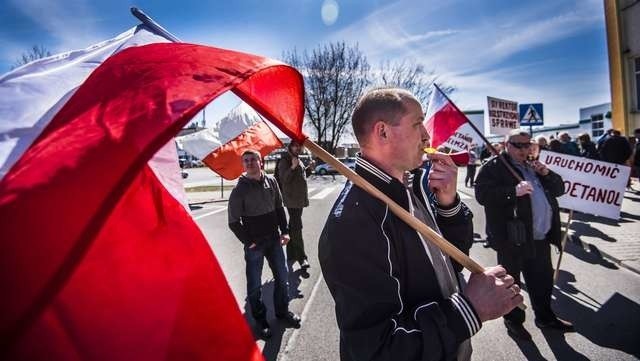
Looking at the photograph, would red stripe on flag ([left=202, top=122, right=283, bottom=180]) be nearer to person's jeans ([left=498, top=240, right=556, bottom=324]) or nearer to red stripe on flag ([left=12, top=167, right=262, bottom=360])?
person's jeans ([left=498, top=240, right=556, bottom=324])

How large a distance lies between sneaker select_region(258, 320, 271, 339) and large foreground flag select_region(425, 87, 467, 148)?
9.84 feet

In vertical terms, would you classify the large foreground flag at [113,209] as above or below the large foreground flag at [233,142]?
below

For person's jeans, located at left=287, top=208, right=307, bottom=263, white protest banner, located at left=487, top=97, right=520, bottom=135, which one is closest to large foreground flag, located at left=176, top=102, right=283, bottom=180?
person's jeans, located at left=287, top=208, right=307, bottom=263

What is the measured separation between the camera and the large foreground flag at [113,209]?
739 millimetres

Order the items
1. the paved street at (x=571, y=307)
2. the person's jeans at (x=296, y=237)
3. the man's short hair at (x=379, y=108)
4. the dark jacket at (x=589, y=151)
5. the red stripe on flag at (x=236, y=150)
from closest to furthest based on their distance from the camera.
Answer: the man's short hair at (x=379, y=108), the paved street at (x=571, y=307), the red stripe on flag at (x=236, y=150), the person's jeans at (x=296, y=237), the dark jacket at (x=589, y=151)

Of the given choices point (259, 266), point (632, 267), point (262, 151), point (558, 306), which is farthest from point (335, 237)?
point (632, 267)

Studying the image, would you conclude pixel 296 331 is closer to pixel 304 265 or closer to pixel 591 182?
pixel 304 265

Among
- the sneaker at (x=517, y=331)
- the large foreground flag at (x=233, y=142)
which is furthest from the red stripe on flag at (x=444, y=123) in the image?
the sneaker at (x=517, y=331)

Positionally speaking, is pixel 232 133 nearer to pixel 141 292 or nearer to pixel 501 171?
pixel 501 171

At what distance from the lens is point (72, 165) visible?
0.80m

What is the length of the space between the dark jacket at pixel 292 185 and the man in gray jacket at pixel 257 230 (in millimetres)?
2182

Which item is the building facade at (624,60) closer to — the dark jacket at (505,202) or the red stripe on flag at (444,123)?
the dark jacket at (505,202)

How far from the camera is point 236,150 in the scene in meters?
4.74

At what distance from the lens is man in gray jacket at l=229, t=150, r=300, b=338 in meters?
4.38
